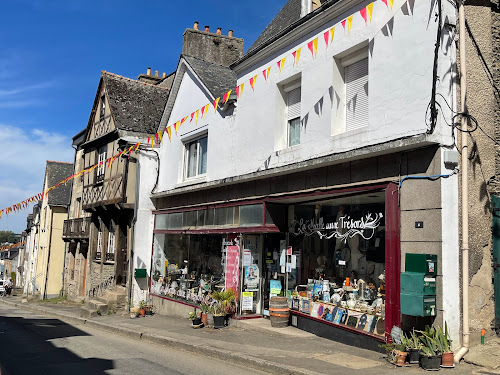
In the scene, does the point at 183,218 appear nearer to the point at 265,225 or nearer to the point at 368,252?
the point at 265,225

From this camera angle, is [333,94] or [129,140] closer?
[333,94]

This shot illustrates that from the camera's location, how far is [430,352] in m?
6.63

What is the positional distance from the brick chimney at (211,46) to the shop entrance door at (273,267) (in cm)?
1064

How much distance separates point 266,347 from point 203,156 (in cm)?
710

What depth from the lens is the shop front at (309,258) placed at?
8.03 m

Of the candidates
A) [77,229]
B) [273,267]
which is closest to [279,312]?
[273,267]

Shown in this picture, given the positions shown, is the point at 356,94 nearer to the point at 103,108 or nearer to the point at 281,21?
the point at 281,21

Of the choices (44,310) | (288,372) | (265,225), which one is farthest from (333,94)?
(44,310)

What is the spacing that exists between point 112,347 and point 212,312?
2.65m

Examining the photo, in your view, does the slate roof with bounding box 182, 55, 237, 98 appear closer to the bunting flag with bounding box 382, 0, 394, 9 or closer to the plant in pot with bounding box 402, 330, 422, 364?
the bunting flag with bounding box 382, 0, 394, 9

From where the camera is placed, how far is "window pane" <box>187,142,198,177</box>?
14838 millimetres

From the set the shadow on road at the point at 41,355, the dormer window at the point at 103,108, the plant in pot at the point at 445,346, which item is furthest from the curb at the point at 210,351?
the dormer window at the point at 103,108

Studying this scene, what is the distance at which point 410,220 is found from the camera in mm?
7383

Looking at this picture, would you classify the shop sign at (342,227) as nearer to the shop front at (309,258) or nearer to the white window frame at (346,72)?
the shop front at (309,258)
